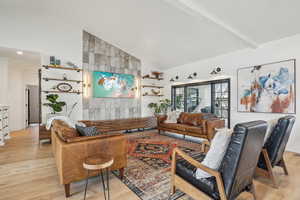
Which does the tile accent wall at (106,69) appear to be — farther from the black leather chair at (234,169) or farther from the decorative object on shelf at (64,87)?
the black leather chair at (234,169)

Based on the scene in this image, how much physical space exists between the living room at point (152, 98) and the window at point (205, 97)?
0.13 ft

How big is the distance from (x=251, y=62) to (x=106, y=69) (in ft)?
16.1

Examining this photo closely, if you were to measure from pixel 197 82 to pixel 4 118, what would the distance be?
6.51 metres

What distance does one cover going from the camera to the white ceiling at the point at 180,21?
2943 mm

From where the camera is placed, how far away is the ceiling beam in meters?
2.64

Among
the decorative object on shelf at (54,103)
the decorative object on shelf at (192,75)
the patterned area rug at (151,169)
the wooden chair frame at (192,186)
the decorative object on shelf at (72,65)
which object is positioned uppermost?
the decorative object on shelf at (72,65)

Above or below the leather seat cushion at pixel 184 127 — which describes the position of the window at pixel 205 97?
above

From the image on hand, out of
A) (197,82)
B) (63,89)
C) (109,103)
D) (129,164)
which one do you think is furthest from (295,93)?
(63,89)

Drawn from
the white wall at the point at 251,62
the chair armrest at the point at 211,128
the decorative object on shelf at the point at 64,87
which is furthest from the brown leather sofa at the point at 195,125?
the decorative object on shelf at the point at 64,87

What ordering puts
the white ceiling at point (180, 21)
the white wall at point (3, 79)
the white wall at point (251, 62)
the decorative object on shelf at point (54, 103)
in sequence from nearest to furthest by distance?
the white ceiling at point (180, 21) < the white wall at point (251, 62) < the decorative object on shelf at point (54, 103) < the white wall at point (3, 79)

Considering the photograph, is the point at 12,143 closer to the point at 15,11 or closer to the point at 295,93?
the point at 15,11

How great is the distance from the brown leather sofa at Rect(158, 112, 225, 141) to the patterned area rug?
400mm

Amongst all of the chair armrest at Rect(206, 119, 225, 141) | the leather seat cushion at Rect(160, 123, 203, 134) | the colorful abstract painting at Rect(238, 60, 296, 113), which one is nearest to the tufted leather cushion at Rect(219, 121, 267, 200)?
the chair armrest at Rect(206, 119, 225, 141)

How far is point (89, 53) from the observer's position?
532cm
